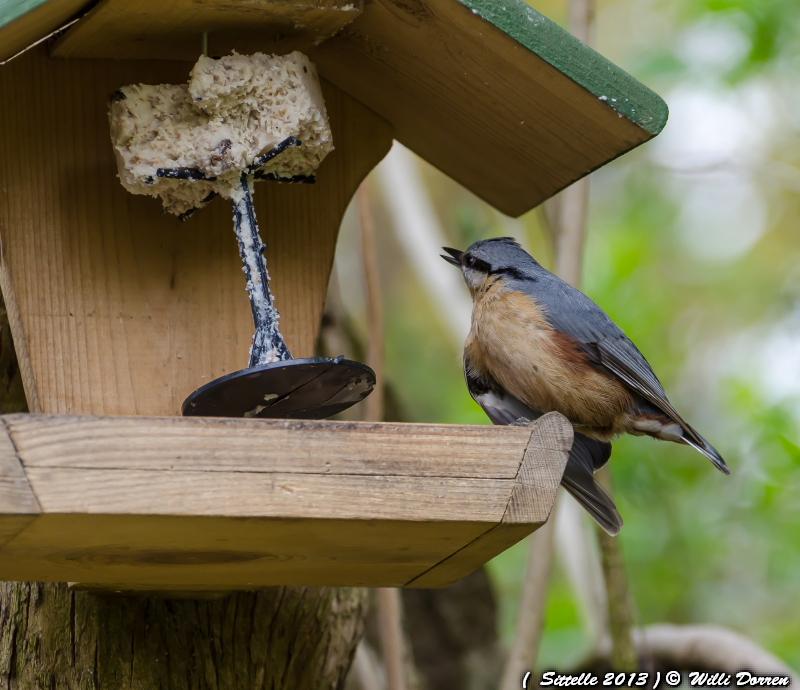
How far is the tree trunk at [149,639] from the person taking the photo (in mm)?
2477

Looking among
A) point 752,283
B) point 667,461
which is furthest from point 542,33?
point 752,283

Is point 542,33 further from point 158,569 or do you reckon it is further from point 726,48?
point 726,48

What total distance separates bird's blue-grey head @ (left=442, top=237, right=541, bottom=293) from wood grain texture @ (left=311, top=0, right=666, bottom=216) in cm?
14

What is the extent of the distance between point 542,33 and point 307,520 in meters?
1.04

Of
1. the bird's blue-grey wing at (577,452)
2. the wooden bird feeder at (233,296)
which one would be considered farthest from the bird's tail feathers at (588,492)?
the wooden bird feeder at (233,296)

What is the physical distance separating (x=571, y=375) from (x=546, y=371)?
0.06 m

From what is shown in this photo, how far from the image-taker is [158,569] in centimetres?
210

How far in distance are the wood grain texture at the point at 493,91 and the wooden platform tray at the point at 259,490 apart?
735 millimetres

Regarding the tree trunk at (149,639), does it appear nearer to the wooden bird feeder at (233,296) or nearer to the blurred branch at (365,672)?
the wooden bird feeder at (233,296)

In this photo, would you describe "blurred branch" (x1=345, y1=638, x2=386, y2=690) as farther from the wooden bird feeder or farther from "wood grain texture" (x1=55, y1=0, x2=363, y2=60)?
"wood grain texture" (x1=55, y1=0, x2=363, y2=60)

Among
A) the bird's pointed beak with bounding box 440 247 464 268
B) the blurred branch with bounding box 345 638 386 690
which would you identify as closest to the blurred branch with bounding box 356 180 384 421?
the bird's pointed beak with bounding box 440 247 464 268

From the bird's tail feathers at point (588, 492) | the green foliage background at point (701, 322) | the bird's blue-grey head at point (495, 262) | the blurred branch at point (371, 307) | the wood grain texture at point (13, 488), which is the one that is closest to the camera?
the wood grain texture at point (13, 488)

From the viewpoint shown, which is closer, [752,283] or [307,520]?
[307,520]

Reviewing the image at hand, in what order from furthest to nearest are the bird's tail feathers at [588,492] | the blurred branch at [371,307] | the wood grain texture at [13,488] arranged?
the blurred branch at [371,307] → the bird's tail feathers at [588,492] → the wood grain texture at [13,488]
